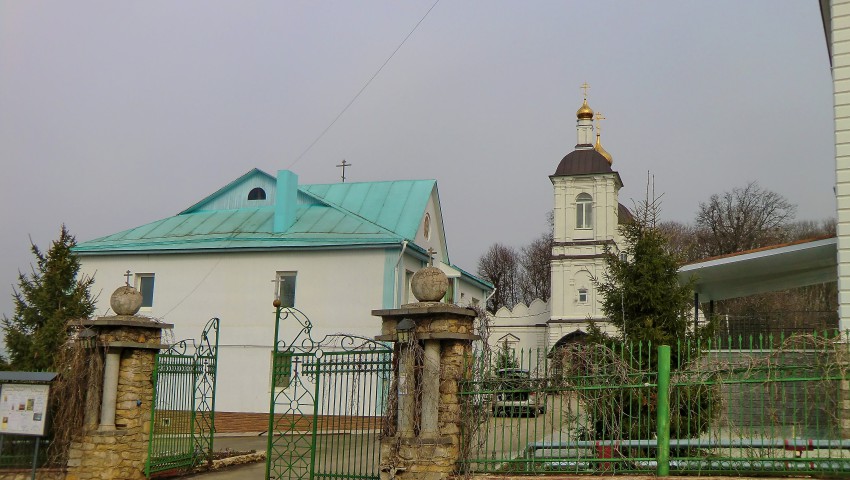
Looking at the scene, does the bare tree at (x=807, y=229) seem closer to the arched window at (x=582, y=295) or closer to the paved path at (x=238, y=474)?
the arched window at (x=582, y=295)

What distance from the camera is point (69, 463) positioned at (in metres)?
11.1

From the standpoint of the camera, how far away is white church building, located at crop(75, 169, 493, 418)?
22922 mm

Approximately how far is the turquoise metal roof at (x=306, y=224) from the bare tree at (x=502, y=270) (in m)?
34.8

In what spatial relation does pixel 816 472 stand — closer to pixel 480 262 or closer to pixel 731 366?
pixel 731 366

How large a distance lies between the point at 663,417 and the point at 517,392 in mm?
1545

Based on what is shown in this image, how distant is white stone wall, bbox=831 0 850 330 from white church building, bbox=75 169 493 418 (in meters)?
12.2

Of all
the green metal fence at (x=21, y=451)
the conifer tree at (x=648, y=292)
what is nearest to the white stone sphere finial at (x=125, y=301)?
the green metal fence at (x=21, y=451)

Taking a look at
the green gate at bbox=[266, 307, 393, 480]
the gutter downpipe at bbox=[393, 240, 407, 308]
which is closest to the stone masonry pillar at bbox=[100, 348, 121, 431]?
the green gate at bbox=[266, 307, 393, 480]

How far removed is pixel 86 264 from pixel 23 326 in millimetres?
11147

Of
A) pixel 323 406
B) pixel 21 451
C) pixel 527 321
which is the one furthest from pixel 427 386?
pixel 527 321

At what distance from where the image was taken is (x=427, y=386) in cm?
903

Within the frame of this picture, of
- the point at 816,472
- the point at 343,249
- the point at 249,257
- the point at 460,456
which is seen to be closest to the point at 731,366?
Result: the point at 816,472

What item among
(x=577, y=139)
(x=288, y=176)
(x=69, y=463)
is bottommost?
(x=69, y=463)

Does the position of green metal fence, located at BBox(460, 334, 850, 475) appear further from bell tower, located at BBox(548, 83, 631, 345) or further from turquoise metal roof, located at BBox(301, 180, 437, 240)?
bell tower, located at BBox(548, 83, 631, 345)
